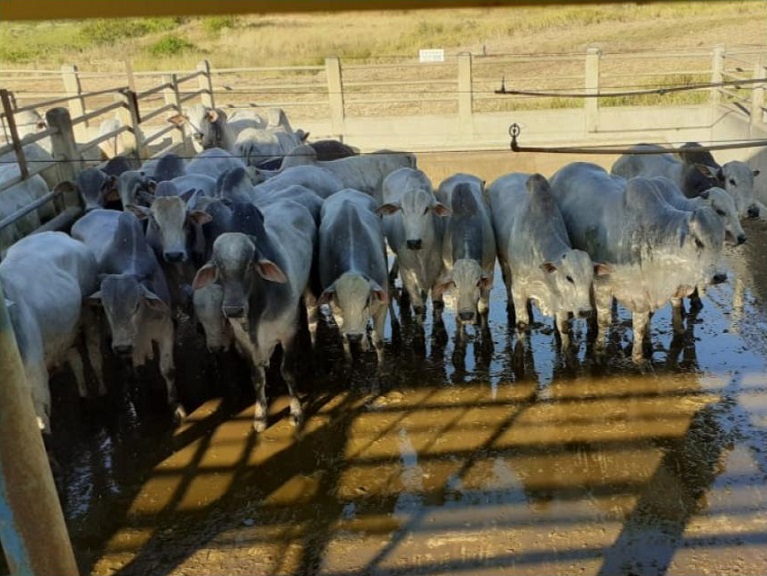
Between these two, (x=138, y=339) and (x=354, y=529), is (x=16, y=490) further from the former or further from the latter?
(x=138, y=339)

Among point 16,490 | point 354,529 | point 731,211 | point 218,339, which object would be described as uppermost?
point 16,490

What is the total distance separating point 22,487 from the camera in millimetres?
1634

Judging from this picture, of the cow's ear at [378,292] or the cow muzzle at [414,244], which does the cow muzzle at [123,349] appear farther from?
the cow muzzle at [414,244]

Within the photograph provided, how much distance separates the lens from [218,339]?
19.8 feet

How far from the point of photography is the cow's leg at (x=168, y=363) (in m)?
5.89

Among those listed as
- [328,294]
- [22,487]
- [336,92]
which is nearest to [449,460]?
[328,294]

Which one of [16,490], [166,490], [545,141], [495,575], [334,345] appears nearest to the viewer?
[16,490]

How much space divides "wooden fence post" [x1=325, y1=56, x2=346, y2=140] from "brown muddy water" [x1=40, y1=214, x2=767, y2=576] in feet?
25.6

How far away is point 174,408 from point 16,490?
14.4 ft

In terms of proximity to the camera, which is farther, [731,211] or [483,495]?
[731,211]

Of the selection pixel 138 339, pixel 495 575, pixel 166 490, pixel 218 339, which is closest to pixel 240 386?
pixel 218 339

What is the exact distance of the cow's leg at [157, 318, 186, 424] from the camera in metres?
5.89

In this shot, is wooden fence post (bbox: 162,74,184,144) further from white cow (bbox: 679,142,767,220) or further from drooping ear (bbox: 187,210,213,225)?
white cow (bbox: 679,142,767,220)

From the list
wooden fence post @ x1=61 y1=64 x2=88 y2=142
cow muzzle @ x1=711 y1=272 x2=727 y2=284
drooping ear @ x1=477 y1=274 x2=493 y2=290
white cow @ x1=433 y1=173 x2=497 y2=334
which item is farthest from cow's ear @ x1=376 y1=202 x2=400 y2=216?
wooden fence post @ x1=61 y1=64 x2=88 y2=142
